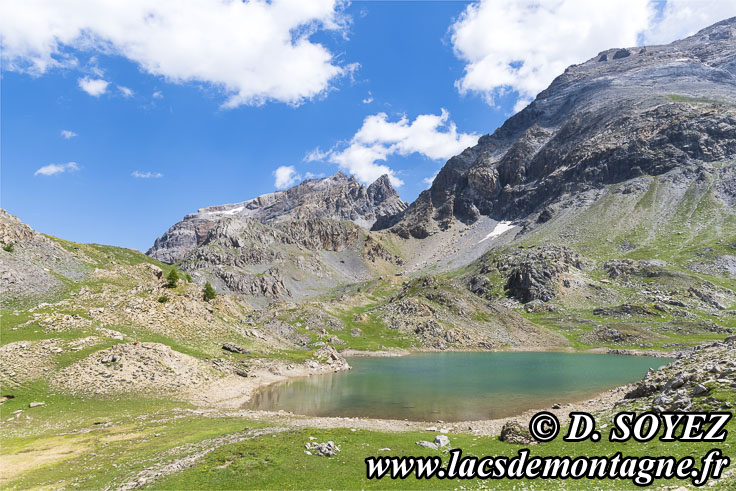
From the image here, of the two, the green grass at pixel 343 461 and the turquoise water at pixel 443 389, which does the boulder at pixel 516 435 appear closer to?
the green grass at pixel 343 461

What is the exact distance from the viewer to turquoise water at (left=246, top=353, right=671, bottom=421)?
53.5 metres

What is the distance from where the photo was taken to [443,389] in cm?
6975

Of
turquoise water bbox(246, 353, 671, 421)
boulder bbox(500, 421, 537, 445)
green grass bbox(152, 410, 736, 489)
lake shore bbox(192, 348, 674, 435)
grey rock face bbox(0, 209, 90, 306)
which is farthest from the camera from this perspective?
grey rock face bbox(0, 209, 90, 306)

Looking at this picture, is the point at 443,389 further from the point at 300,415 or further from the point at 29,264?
the point at 29,264

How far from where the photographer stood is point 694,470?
17.7m

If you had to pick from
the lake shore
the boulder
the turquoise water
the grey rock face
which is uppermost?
the grey rock face

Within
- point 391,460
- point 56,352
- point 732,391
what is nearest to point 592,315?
point 732,391

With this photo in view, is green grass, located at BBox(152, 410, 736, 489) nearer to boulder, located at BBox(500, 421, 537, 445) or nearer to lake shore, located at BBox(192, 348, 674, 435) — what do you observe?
boulder, located at BBox(500, 421, 537, 445)

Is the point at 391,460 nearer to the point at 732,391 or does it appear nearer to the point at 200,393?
the point at 732,391

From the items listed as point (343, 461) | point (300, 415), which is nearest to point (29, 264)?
point (300, 415)

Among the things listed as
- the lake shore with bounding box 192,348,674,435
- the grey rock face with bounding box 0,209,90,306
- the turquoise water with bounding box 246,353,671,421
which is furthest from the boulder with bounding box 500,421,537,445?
the grey rock face with bounding box 0,209,90,306

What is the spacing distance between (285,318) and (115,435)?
12719 cm

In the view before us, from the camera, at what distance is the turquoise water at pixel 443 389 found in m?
53.5

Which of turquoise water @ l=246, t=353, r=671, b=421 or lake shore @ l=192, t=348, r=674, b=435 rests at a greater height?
lake shore @ l=192, t=348, r=674, b=435
